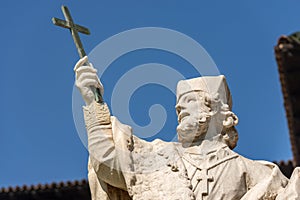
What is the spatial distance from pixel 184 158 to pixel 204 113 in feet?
1.52

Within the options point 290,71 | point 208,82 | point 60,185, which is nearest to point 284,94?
point 290,71

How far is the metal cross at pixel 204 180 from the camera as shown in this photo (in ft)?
44.1

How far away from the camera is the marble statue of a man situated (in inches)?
531

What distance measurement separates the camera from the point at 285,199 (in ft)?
42.7

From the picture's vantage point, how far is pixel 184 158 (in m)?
13.8

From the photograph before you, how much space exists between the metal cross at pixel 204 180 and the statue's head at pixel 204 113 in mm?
458

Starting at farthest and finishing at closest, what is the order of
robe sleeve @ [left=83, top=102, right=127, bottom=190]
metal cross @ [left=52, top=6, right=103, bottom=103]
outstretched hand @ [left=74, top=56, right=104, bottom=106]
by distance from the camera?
metal cross @ [left=52, top=6, right=103, bottom=103]
outstretched hand @ [left=74, top=56, right=104, bottom=106]
robe sleeve @ [left=83, top=102, right=127, bottom=190]

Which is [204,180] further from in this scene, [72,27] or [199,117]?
[72,27]

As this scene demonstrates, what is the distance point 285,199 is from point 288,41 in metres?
26.1

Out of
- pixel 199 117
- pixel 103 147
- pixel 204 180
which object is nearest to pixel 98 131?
pixel 103 147

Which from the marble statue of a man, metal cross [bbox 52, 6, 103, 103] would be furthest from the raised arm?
metal cross [bbox 52, 6, 103, 103]

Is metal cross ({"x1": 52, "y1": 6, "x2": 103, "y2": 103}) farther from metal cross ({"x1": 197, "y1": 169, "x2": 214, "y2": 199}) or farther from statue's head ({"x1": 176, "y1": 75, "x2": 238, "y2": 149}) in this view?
metal cross ({"x1": 197, "y1": 169, "x2": 214, "y2": 199})

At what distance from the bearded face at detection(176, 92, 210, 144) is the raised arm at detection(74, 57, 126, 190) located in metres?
0.70

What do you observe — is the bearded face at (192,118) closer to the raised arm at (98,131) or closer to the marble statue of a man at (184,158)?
the marble statue of a man at (184,158)
